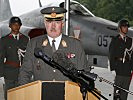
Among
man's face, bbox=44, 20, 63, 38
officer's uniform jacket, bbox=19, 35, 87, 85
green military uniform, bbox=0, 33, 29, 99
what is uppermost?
man's face, bbox=44, 20, 63, 38

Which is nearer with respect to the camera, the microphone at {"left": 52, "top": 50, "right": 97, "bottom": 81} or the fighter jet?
the microphone at {"left": 52, "top": 50, "right": 97, "bottom": 81}

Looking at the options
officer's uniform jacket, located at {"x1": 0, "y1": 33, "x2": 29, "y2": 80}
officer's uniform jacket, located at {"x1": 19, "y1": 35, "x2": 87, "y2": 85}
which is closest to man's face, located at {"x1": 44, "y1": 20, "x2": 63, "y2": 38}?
officer's uniform jacket, located at {"x1": 19, "y1": 35, "x2": 87, "y2": 85}

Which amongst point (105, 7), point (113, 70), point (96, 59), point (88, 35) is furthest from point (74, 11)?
point (105, 7)

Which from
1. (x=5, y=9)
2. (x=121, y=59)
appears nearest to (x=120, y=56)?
(x=121, y=59)

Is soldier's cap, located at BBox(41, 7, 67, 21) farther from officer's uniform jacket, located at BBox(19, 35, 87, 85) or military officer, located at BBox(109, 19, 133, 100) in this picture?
military officer, located at BBox(109, 19, 133, 100)

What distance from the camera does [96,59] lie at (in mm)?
9883

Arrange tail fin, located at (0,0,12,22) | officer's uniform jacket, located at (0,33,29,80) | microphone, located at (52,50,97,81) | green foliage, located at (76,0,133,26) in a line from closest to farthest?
1. microphone, located at (52,50,97,81)
2. officer's uniform jacket, located at (0,33,29,80)
3. tail fin, located at (0,0,12,22)
4. green foliage, located at (76,0,133,26)

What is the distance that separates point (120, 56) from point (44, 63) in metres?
2.99

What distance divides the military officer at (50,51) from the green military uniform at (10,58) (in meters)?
2.33

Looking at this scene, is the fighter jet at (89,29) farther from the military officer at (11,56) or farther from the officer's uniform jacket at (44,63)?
the officer's uniform jacket at (44,63)

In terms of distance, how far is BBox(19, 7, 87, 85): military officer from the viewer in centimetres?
286

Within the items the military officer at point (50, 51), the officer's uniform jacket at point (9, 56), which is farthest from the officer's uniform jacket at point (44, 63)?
the officer's uniform jacket at point (9, 56)

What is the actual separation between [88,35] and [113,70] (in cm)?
446

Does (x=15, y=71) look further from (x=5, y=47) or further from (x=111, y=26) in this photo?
(x=111, y=26)
